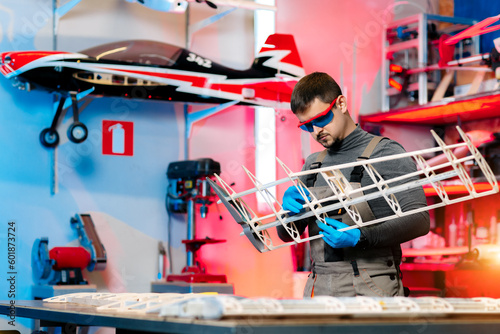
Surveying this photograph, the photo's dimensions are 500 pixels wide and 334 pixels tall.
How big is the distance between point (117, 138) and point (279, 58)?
4.02 feet

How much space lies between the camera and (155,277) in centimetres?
428

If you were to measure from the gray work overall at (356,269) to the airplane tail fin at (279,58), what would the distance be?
2290 millimetres

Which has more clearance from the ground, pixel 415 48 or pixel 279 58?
pixel 415 48

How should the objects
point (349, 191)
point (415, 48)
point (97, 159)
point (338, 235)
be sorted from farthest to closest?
point (415, 48), point (97, 159), point (338, 235), point (349, 191)

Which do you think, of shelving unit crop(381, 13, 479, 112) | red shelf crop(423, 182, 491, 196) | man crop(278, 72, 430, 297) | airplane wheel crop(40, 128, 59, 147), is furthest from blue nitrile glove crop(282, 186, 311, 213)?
shelving unit crop(381, 13, 479, 112)

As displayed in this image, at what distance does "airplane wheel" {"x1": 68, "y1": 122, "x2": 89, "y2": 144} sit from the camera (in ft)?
12.5

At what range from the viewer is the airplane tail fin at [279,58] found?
432 centimetres

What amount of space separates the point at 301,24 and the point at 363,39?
Answer: 2.02ft

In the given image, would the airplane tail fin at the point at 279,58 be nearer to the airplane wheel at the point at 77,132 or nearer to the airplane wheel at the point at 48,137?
the airplane wheel at the point at 77,132

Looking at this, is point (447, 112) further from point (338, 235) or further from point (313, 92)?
point (338, 235)

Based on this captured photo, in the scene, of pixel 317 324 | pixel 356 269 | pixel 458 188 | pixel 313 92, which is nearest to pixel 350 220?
pixel 356 269

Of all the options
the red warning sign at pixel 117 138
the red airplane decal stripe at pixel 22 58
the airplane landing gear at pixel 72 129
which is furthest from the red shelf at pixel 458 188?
the red airplane decal stripe at pixel 22 58

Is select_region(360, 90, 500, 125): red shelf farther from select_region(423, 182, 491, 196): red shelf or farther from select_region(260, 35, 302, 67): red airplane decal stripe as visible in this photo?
select_region(260, 35, 302, 67): red airplane decal stripe

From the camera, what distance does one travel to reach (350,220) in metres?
2.06
